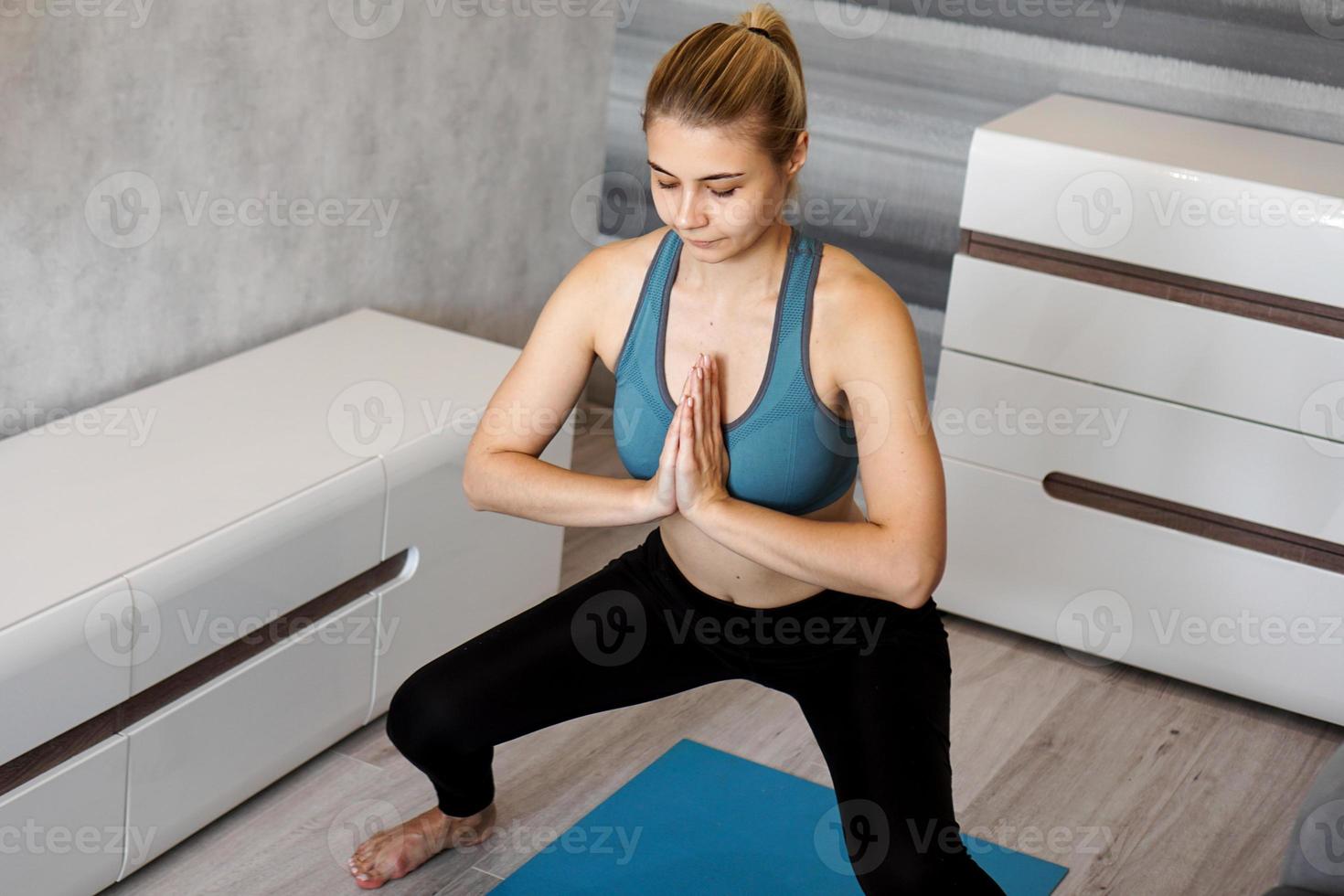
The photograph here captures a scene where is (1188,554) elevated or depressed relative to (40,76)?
depressed

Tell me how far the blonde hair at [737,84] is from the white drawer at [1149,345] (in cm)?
114

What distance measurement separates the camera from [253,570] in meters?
2.07

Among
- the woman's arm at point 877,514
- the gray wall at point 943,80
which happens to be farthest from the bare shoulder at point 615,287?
the gray wall at point 943,80

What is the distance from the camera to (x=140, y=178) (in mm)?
2305

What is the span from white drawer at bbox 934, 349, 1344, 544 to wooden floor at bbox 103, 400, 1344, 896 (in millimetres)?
365

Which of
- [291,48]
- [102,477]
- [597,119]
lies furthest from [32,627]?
[597,119]

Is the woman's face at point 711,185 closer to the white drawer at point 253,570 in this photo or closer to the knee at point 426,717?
the knee at point 426,717

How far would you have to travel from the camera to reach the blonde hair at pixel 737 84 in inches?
62.3

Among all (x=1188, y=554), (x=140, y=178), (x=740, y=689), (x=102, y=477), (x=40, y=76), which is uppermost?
(x=40, y=76)

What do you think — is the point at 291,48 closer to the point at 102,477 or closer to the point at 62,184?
the point at 62,184

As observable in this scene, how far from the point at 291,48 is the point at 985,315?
125 cm

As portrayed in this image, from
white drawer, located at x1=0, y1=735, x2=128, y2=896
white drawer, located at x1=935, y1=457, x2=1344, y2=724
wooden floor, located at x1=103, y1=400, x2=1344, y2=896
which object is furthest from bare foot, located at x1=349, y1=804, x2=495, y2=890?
white drawer, located at x1=935, y1=457, x2=1344, y2=724

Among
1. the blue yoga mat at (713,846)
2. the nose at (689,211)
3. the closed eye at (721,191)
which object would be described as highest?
the closed eye at (721,191)

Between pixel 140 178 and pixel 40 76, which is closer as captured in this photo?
pixel 40 76
